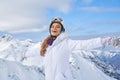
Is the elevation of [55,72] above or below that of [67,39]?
below

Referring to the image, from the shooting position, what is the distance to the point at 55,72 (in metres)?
9.75

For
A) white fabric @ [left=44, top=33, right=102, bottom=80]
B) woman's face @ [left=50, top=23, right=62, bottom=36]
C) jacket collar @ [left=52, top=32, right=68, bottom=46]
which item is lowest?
white fabric @ [left=44, top=33, right=102, bottom=80]

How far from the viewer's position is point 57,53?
381 inches

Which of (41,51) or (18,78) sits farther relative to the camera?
(18,78)

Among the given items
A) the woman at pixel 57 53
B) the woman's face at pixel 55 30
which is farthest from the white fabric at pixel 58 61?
the woman's face at pixel 55 30

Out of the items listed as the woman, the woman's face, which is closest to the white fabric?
the woman

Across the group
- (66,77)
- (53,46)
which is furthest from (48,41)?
(66,77)

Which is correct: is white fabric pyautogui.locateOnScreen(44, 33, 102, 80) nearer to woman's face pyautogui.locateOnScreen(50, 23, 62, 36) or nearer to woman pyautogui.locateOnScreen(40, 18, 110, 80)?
woman pyautogui.locateOnScreen(40, 18, 110, 80)

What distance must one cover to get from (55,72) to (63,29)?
41.1 inches

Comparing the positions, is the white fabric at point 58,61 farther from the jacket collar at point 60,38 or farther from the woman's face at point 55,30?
the woman's face at point 55,30

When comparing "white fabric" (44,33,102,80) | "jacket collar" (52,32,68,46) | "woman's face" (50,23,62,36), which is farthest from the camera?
"woman's face" (50,23,62,36)

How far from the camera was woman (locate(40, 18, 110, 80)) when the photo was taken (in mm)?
9711

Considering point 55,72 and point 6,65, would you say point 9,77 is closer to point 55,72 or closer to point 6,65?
point 6,65

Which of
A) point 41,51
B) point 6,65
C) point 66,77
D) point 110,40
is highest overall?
point 6,65
